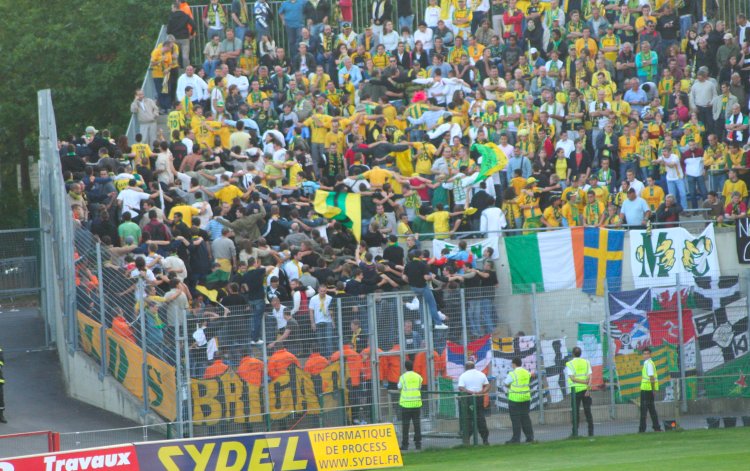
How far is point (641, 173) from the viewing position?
2934cm

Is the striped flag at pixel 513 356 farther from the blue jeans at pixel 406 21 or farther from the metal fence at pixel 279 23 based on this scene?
the blue jeans at pixel 406 21

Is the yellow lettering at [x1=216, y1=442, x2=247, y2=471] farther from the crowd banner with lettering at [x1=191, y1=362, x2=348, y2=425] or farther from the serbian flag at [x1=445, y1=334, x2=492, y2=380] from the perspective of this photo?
the serbian flag at [x1=445, y1=334, x2=492, y2=380]

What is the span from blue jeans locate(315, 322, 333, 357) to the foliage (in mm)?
23254

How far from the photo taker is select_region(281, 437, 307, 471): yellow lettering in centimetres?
1828

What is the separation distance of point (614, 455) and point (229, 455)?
255 inches

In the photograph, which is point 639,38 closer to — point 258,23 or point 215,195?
point 258,23

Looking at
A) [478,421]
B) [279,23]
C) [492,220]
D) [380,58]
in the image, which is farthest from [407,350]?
[279,23]

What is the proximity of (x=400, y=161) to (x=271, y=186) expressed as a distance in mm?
3219

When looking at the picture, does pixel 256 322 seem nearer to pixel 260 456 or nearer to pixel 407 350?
pixel 407 350

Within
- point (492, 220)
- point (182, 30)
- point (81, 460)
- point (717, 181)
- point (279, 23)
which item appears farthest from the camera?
point (279, 23)

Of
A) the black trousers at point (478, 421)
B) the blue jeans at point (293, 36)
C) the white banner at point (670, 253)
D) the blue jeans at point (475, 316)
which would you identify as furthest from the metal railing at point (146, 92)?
the white banner at point (670, 253)

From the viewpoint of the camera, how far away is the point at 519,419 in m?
22.6

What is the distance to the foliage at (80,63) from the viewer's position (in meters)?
43.7

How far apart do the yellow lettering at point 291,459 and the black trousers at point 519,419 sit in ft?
17.6
